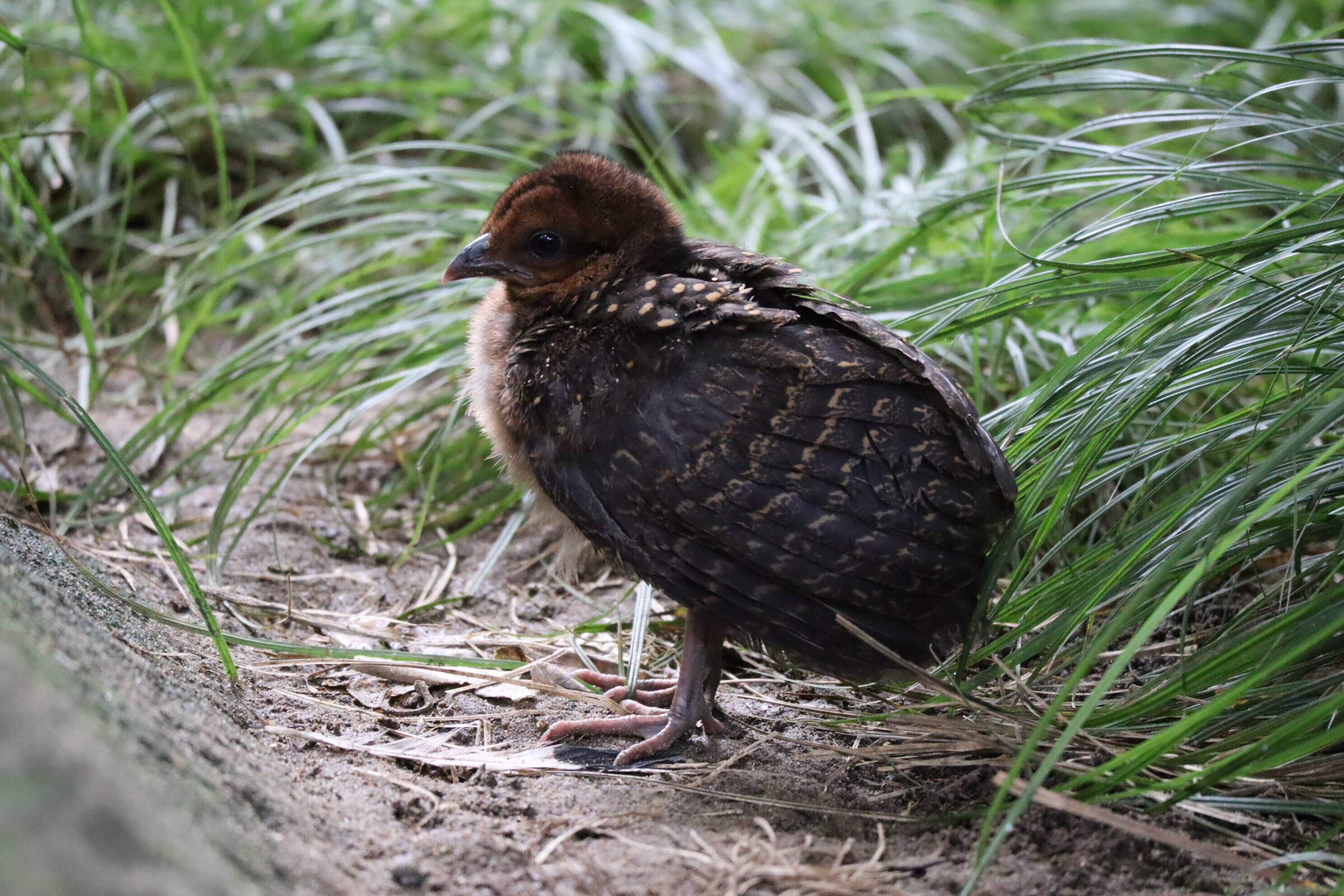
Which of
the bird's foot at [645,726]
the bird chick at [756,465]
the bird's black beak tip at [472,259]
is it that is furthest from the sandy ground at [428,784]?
the bird's black beak tip at [472,259]

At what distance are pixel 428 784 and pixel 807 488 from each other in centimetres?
89

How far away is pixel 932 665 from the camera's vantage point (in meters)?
2.34

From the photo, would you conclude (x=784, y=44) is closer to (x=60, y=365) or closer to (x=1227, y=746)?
(x=60, y=365)

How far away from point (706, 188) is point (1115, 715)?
3.54 m

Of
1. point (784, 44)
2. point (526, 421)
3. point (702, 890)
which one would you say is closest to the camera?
point (702, 890)

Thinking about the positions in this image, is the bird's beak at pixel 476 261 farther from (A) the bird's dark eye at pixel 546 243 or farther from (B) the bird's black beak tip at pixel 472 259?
(A) the bird's dark eye at pixel 546 243

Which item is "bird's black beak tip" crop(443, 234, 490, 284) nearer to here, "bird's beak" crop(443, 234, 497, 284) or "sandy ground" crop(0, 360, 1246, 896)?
"bird's beak" crop(443, 234, 497, 284)

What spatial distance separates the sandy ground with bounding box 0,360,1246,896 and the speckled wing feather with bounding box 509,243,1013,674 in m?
0.31

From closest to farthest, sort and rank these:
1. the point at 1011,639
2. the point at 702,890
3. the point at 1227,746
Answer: the point at 702,890 → the point at 1227,746 → the point at 1011,639

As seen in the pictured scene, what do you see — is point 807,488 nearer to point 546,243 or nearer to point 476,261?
point 546,243

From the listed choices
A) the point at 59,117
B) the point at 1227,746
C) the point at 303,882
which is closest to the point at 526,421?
the point at 303,882

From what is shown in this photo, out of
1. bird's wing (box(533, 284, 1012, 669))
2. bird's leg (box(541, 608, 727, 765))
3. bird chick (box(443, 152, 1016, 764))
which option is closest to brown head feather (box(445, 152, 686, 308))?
bird chick (box(443, 152, 1016, 764))

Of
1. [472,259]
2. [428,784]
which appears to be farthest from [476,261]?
[428,784]

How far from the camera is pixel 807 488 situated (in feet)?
7.01
